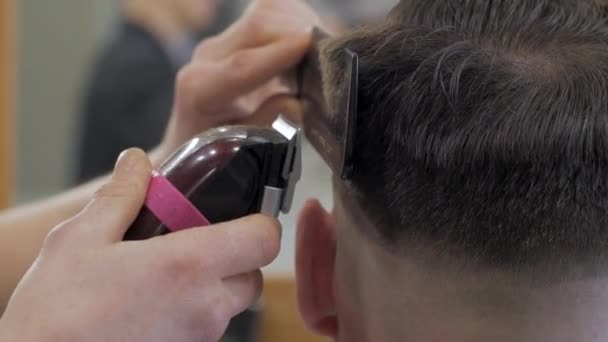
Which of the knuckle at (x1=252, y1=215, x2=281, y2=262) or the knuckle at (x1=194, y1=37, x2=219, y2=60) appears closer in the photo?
the knuckle at (x1=252, y1=215, x2=281, y2=262)

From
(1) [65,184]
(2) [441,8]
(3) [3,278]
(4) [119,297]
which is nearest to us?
(4) [119,297]

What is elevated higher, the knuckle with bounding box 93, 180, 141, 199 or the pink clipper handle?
the knuckle with bounding box 93, 180, 141, 199

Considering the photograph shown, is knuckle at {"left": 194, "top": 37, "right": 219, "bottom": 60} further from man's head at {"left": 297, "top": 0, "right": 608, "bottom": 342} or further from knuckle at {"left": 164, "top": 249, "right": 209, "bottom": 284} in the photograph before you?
knuckle at {"left": 164, "top": 249, "right": 209, "bottom": 284}

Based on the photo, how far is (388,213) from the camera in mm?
658

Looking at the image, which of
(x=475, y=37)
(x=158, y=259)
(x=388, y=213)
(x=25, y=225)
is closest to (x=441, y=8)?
(x=475, y=37)

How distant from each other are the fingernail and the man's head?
0.14m

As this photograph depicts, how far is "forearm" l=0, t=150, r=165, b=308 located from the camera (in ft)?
3.41

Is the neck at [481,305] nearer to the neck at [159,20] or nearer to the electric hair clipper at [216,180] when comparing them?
the electric hair clipper at [216,180]

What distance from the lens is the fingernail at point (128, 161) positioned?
2.06ft

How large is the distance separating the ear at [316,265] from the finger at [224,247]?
0.51ft

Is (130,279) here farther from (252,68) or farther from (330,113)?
(252,68)

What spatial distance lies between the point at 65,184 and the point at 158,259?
230cm

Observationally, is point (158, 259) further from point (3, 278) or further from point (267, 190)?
point (3, 278)

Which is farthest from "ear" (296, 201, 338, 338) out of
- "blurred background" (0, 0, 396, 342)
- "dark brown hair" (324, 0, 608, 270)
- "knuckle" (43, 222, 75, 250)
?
"blurred background" (0, 0, 396, 342)
